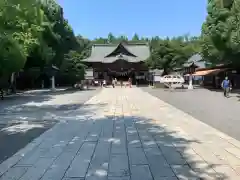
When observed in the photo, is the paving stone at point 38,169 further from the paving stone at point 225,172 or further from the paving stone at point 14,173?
the paving stone at point 225,172

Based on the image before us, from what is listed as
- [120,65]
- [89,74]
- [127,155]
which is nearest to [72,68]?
[120,65]

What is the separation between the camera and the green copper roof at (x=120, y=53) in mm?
60469

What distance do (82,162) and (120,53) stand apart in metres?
55.9

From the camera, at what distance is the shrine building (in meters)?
59.6

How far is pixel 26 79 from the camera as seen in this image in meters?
44.3

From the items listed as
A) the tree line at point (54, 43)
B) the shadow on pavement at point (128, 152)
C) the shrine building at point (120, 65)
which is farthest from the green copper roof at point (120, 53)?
the shadow on pavement at point (128, 152)

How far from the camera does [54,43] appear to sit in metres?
37.7

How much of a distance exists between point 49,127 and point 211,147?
215 inches

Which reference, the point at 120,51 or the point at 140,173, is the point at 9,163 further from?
the point at 120,51

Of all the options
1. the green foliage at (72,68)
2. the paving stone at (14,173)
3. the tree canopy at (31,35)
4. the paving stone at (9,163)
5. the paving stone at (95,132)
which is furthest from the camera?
the green foliage at (72,68)

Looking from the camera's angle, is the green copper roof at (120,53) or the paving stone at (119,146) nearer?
the paving stone at (119,146)

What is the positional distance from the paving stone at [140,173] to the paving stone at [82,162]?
0.80 m

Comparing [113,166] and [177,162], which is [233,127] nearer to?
[177,162]

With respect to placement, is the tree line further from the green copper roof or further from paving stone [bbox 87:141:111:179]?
the green copper roof
